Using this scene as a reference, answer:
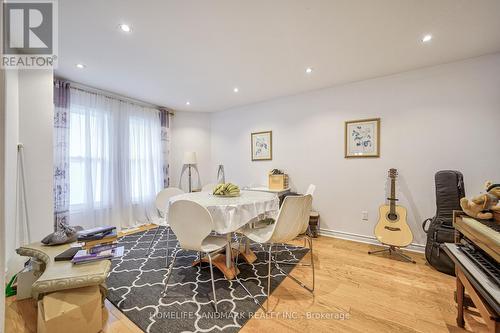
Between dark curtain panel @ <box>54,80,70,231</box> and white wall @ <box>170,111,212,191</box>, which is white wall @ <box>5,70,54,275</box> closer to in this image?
dark curtain panel @ <box>54,80,70,231</box>

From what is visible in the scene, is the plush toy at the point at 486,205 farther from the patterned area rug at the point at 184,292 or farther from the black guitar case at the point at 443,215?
the patterned area rug at the point at 184,292

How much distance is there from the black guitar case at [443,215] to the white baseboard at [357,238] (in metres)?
0.41

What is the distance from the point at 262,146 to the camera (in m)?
4.00

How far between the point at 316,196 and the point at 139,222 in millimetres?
3331

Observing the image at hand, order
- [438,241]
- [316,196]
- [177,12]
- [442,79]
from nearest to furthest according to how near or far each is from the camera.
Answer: [177,12] → [438,241] → [442,79] → [316,196]

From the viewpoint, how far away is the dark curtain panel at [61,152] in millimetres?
2828

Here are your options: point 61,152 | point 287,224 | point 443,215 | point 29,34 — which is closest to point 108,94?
point 61,152

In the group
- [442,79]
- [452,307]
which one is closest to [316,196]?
[452,307]

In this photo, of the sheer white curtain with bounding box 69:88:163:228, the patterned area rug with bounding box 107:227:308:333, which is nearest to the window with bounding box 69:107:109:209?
the sheer white curtain with bounding box 69:88:163:228

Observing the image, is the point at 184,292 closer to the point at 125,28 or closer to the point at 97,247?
the point at 97,247

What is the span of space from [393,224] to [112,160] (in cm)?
442

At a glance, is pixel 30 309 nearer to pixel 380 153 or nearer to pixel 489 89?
pixel 380 153

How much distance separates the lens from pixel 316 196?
3424 mm

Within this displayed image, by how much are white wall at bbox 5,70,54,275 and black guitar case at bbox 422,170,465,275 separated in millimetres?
4313
